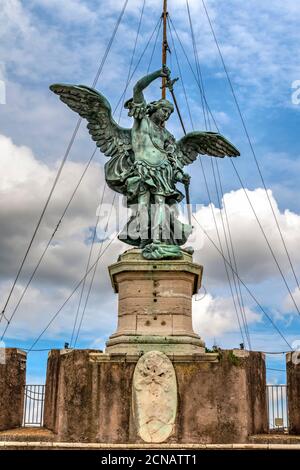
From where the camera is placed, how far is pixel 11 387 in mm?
15320

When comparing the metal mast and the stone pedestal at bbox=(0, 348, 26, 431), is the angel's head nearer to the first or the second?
the metal mast

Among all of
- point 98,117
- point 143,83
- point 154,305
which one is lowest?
point 154,305

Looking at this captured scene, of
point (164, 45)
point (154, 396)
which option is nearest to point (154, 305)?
point (154, 396)

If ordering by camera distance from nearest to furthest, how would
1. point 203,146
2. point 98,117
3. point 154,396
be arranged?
point 154,396
point 98,117
point 203,146

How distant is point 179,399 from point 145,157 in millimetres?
5677

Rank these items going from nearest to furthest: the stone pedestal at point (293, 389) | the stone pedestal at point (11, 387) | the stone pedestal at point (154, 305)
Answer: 1. the stone pedestal at point (154, 305)
2. the stone pedestal at point (293, 389)
3. the stone pedestal at point (11, 387)

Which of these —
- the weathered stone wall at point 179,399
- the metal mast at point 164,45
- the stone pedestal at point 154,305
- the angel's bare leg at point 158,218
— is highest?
the metal mast at point 164,45

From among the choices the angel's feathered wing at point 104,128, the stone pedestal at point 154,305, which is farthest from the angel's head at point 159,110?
the stone pedestal at point 154,305

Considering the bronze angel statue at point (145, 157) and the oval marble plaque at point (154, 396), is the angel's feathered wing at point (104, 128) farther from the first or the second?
the oval marble plaque at point (154, 396)

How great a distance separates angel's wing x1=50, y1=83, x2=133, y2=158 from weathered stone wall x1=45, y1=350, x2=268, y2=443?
5138mm

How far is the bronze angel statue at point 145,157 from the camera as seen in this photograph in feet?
53.3

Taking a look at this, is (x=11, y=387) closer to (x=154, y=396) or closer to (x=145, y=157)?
(x=154, y=396)

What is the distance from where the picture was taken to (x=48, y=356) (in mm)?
15258
